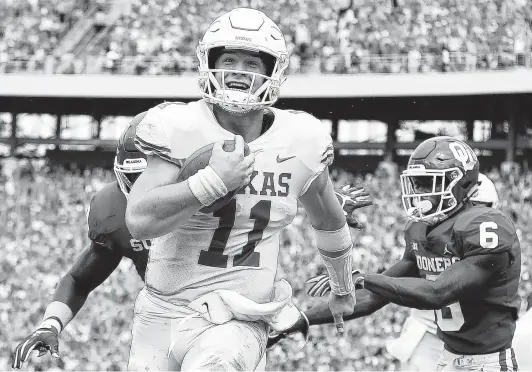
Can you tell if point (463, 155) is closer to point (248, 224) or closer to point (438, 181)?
point (438, 181)

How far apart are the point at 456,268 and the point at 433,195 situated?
1.32 ft

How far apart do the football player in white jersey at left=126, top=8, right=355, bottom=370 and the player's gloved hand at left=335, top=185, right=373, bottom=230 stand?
99cm

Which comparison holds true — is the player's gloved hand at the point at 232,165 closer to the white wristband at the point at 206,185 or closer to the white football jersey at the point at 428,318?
the white wristband at the point at 206,185

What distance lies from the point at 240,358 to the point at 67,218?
36.8 ft

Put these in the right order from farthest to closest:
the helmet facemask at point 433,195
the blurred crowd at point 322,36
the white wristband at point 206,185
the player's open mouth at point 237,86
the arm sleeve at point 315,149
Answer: the blurred crowd at point 322,36 → the helmet facemask at point 433,195 → the arm sleeve at point 315,149 → the player's open mouth at point 237,86 → the white wristband at point 206,185

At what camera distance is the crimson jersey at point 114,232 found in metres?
4.37

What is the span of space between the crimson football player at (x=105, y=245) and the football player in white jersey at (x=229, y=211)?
2.82ft

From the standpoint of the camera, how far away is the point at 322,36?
14.3 metres

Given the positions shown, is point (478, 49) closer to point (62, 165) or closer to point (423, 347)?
point (62, 165)

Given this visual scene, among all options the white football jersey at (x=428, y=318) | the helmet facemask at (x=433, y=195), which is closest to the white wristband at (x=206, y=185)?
the helmet facemask at (x=433, y=195)

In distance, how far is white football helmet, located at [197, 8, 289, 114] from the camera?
3146mm

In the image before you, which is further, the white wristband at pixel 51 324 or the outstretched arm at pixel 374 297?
the outstretched arm at pixel 374 297

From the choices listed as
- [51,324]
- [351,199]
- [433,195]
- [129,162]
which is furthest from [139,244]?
[433,195]

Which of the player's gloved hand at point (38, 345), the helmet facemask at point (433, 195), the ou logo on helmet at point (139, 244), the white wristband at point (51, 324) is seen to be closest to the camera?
the player's gloved hand at point (38, 345)
